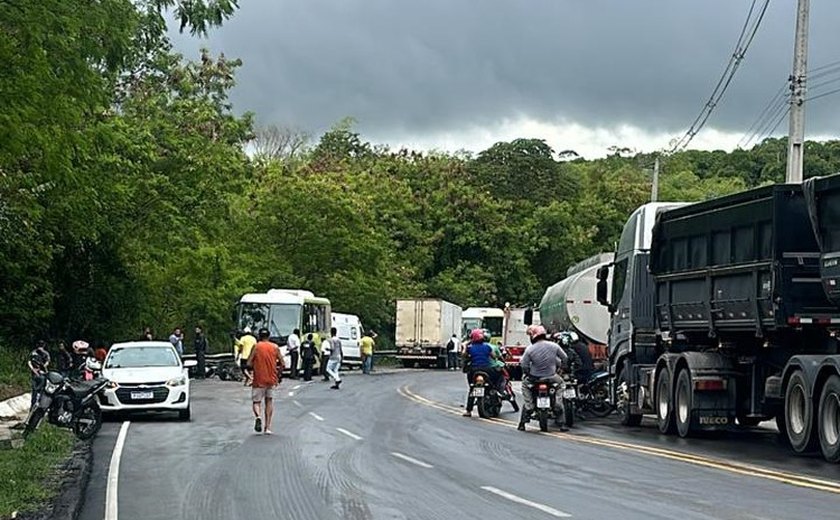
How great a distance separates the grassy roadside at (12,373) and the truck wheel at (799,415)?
18.2 m

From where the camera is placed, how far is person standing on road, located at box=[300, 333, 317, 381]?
4556cm

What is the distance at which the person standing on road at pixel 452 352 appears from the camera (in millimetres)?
62456

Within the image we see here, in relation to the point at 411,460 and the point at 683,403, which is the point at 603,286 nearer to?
the point at 683,403

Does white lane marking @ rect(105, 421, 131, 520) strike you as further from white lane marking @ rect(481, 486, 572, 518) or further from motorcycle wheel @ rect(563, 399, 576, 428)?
motorcycle wheel @ rect(563, 399, 576, 428)

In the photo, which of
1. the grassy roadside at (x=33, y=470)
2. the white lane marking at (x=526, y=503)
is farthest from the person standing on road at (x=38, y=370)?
the white lane marking at (x=526, y=503)

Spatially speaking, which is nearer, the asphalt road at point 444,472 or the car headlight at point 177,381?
the asphalt road at point 444,472

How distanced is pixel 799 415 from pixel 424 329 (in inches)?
1763

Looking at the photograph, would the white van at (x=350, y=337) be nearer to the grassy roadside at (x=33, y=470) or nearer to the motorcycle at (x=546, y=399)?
the motorcycle at (x=546, y=399)

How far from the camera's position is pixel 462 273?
78562 mm

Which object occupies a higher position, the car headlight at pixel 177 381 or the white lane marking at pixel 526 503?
the car headlight at pixel 177 381

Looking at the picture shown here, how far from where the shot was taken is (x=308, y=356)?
45469 millimetres

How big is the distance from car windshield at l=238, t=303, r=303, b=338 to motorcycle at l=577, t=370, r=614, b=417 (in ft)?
79.5

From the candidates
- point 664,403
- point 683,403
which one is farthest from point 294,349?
point 683,403

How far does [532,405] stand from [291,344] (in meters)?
→ 25.5
